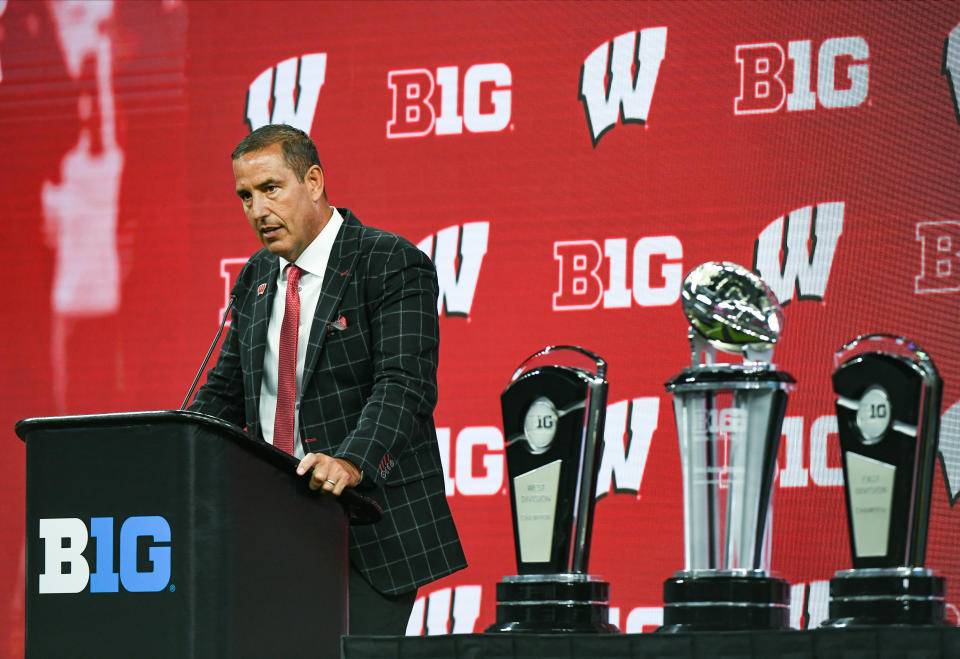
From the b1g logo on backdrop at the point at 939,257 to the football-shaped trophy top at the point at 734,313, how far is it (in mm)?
1511

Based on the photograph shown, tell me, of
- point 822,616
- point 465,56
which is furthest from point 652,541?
point 465,56

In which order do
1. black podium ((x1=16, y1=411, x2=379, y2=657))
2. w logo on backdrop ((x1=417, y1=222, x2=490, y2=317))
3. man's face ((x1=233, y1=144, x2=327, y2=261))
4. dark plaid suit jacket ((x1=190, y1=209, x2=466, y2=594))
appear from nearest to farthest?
black podium ((x1=16, y1=411, x2=379, y2=657)) < dark plaid suit jacket ((x1=190, y1=209, x2=466, y2=594)) < man's face ((x1=233, y1=144, x2=327, y2=261)) < w logo on backdrop ((x1=417, y1=222, x2=490, y2=317))

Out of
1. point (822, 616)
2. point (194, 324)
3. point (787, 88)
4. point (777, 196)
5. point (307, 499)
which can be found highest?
point (787, 88)

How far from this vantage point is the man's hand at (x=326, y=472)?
1.78 m

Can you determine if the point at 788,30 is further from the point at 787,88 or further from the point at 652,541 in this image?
the point at 652,541

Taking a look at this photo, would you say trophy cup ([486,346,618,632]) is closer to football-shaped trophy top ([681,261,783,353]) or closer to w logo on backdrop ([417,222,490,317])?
football-shaped trophy top ([681,261,783,353])

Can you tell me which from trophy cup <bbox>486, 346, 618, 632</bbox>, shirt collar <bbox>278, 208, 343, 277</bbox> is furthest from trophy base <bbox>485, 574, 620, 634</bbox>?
shirt collar <bbox>278, 208, 343, 277</bbox>

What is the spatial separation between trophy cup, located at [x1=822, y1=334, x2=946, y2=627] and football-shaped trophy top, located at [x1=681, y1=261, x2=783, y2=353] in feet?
0.41

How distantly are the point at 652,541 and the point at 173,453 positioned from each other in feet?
6.31

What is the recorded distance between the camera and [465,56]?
3.62 metres

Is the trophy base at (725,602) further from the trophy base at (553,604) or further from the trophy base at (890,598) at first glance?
the trophy base at (553,604)

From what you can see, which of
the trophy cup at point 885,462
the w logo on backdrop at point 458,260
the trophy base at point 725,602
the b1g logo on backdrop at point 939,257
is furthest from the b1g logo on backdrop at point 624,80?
the trophy base at point 725,602

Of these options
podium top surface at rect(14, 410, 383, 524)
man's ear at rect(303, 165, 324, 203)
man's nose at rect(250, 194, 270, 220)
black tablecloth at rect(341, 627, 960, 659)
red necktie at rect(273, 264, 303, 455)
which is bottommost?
black tablecloth at rect(341, 627, 960, 659)

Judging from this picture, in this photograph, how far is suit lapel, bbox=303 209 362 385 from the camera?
2.16m
